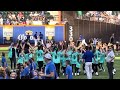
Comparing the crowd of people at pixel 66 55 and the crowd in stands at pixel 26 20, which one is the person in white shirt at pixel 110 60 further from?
the crowd in stands at pixel 26 20

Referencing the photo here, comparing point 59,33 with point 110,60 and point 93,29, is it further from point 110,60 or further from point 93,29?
point 110,60

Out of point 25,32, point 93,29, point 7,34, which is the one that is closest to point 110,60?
point 25,32

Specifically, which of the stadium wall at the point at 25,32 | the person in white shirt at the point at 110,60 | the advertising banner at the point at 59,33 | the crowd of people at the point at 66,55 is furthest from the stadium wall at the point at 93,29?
the person in white shirt at the point at 110,60

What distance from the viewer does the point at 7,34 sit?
1983 cm

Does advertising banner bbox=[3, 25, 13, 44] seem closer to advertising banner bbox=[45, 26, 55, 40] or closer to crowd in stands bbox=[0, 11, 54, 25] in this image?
crowd in stands bbox=[0, 11, 54, 25]

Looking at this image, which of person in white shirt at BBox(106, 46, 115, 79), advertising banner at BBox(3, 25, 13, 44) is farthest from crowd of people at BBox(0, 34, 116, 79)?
advertising banner at BBox(3, 25, 13, 44)

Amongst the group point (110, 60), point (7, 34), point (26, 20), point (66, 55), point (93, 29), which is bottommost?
point (110, 60)

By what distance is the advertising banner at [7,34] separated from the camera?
733 inches

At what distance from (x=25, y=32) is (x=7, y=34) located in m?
1.56

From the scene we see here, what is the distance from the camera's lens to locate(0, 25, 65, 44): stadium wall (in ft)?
61.1
